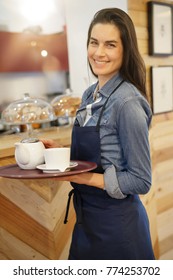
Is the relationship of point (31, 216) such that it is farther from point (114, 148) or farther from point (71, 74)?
point (71, 74)

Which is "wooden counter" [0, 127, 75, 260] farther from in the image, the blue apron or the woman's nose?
the woman's nose

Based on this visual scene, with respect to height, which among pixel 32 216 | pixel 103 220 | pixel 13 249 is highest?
pixel 103 220

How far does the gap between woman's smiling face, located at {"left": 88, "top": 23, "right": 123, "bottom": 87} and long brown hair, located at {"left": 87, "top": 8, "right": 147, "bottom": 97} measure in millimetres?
13

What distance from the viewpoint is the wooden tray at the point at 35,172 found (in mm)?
1072

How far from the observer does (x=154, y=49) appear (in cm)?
233

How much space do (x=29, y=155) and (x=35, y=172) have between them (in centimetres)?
8

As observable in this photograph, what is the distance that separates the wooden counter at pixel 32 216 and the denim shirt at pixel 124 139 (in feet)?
1.97

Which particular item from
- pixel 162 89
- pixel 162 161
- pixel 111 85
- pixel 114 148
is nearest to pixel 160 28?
pixel 162 89

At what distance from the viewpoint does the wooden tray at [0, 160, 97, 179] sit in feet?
3.52

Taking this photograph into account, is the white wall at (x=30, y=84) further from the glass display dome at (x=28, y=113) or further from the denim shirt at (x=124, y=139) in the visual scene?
the denim shirt at (x=124, y=139)

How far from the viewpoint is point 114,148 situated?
3.97 ft

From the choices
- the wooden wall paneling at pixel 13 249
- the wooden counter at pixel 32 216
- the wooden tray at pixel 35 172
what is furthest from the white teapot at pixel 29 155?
the wooden wall paneling at pixel 13 249
